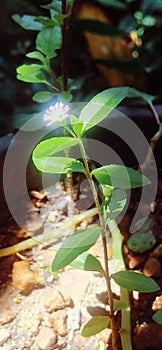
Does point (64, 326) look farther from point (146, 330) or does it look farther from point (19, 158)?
point (19, 158)

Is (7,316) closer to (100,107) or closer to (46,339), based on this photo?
(46,339)

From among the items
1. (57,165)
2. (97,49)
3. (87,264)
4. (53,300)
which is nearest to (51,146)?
(57,165)

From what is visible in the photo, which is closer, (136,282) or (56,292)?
(136,282)

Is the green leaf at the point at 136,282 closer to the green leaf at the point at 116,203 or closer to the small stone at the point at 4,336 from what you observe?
the green leaf at the point at 116,203

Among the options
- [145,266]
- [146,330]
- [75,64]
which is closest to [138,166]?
[145,266]

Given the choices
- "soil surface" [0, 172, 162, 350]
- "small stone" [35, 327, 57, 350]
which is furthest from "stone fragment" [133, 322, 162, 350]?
"small stone" [35, 327, 57, 350]

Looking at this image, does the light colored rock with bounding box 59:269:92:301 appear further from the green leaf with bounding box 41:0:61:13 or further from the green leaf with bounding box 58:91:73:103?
the green leaf with bounding box 41:0:61:13

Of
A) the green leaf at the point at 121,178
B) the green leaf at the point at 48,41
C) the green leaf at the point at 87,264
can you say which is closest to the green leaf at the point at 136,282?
the green leaf at the point at 87,264
